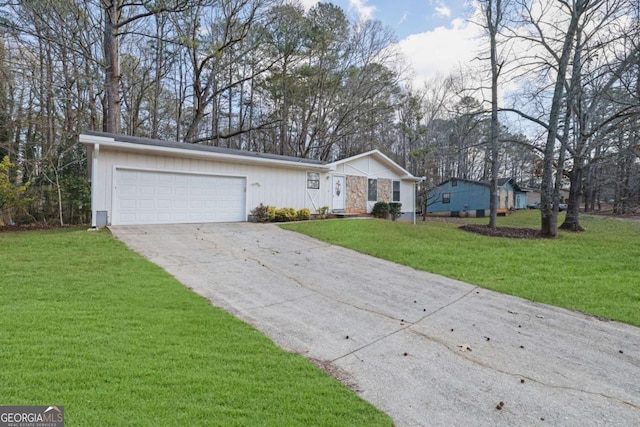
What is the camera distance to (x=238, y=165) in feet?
40.1

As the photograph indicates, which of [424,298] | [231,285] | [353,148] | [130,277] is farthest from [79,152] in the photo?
[353,148]

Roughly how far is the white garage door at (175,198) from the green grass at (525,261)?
96.6 inches

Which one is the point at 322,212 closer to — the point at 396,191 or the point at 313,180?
the point at 313,180

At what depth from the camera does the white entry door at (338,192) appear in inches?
611

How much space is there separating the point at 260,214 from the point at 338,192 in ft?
15.3

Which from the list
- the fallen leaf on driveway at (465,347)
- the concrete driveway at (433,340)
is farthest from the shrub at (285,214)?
the fallen leaf on driveway at (465,347)

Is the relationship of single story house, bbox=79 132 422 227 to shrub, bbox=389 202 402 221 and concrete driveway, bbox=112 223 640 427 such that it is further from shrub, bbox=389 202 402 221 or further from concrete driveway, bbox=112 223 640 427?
concrete driveway, bbox=112 223 640 427

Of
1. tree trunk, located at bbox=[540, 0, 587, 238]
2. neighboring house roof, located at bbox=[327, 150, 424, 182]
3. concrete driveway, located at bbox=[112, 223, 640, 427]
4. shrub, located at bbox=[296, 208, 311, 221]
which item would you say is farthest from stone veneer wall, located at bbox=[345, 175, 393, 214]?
concrete driveway, located at bbox=[112, 223, 640, 427]

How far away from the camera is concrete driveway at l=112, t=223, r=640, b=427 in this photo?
8.31ft

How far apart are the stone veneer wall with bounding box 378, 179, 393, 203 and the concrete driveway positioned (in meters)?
10.6

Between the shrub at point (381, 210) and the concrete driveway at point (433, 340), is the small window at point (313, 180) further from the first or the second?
the concrete driveway at point (433, 340)

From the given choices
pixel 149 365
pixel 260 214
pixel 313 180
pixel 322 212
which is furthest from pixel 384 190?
pixel 149 365

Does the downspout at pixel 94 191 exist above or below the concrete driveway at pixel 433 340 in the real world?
above

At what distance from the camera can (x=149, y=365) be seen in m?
2.59
